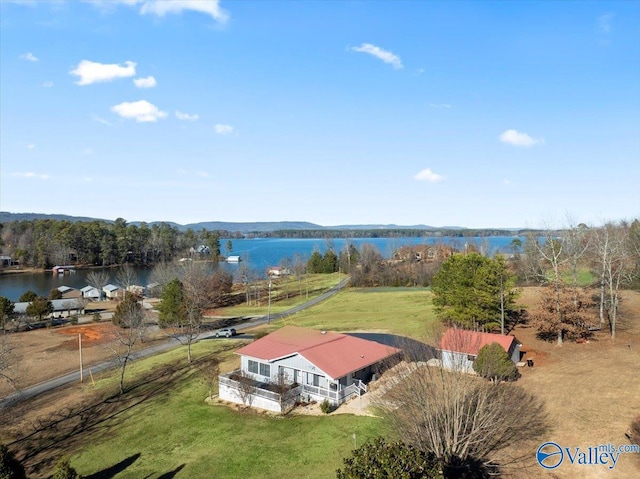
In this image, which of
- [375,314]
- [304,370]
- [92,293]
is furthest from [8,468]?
[92,293]

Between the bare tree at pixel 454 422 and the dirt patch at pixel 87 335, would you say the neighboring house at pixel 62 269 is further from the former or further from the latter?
the bare tree at pixel 454 422

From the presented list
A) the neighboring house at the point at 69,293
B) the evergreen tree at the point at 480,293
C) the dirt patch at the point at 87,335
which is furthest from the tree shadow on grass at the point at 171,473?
the neighboring house at the point at 69,293

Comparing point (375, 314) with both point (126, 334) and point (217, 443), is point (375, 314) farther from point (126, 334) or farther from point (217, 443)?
point (217, 443)

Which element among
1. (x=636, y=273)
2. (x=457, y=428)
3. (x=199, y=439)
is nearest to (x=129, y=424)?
(x=199, y=439)

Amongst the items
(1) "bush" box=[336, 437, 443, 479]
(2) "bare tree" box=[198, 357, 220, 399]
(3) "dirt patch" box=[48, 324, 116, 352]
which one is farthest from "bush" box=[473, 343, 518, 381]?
(3) "dirt patch" box=[48, 324, 116, 352]

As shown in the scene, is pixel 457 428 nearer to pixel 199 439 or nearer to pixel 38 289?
pixel 199 439

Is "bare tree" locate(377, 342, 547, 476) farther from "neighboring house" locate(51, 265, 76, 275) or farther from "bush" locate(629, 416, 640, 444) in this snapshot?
"neighboring house" locate(51, 265, 76, 275)
